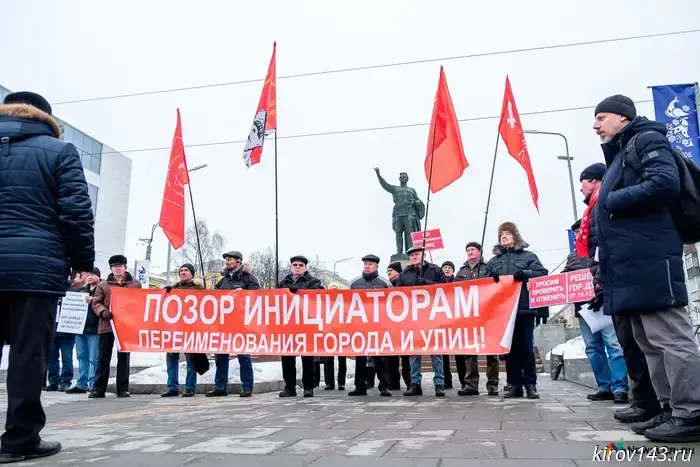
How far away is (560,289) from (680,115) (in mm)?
5203

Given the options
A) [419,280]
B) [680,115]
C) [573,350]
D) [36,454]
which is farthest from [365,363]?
[680,115]

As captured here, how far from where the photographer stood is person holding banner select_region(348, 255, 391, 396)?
767cm

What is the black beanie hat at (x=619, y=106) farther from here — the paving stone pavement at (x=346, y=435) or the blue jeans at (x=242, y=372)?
the blue jeans at (x=242, y=372)

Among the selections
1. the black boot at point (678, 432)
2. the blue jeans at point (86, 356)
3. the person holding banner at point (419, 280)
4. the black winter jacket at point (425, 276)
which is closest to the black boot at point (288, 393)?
the person holding banner at point (419, 280)

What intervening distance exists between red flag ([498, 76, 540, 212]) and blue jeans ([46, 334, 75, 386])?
785 cm

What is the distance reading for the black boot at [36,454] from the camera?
2990 millimetres

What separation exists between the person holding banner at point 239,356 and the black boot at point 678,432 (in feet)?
18.6

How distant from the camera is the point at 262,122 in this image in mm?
10133

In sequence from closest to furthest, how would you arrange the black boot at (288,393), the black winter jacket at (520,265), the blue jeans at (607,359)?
the blue jeans at (607,359)
the black winter jacket at (520,265)
the black boot at (288,393)

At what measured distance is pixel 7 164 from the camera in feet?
11.0

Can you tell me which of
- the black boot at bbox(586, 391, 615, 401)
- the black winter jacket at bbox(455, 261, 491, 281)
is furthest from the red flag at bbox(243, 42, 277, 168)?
the black boot at bbox(586, 391, 615, 401)

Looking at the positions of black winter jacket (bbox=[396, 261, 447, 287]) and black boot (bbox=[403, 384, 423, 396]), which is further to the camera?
black winter jacket (bbox=[396, 261, 447, 287])

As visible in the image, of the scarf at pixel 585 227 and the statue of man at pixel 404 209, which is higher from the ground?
the statue of man at pixel 404 209

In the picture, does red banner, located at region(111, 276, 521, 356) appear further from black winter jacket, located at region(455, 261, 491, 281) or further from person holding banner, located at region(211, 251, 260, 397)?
black winter jacket, located at region(455, 261, 491, 281)
